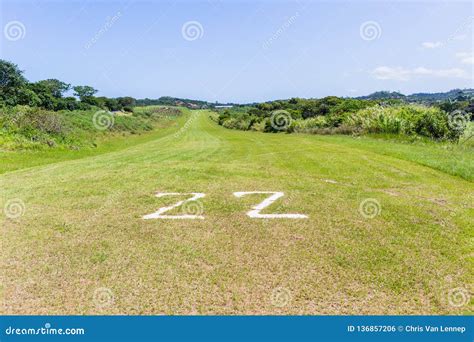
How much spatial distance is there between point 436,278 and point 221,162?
534 inches

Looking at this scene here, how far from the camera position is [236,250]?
6938 millimetres

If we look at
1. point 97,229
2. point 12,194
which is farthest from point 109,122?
point 97,229

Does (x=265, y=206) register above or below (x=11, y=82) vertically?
below

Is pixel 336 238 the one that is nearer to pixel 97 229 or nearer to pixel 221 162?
pixel 97 229

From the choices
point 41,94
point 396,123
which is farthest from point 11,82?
point 396,123

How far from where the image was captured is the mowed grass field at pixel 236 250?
5176 millimetres

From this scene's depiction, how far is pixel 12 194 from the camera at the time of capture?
11.1 m

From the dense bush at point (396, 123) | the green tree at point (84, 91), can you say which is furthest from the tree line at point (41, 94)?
the dense bush at point (396, 123)

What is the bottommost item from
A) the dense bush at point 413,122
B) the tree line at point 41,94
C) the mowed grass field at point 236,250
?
the mowed grass field at point 236,250

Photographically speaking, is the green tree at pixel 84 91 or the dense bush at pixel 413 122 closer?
the dense bush at pixel 413 122

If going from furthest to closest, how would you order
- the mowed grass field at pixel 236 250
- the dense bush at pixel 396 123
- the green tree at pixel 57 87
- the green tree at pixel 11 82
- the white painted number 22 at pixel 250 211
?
the green tree at pixel 57 87 → the green tree at pixel 11 82 → the dense bush at pixel 396 123 → the white painted number 22 at pixel 250 211 → the mowed grass field at pixel 236 250

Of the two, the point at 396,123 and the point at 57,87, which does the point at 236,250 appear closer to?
the point at 396,123

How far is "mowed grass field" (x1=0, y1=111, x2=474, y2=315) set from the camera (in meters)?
5.18

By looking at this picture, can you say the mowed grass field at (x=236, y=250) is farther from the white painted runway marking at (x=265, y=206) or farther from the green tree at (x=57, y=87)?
the green tree at (x=57, y=87)
